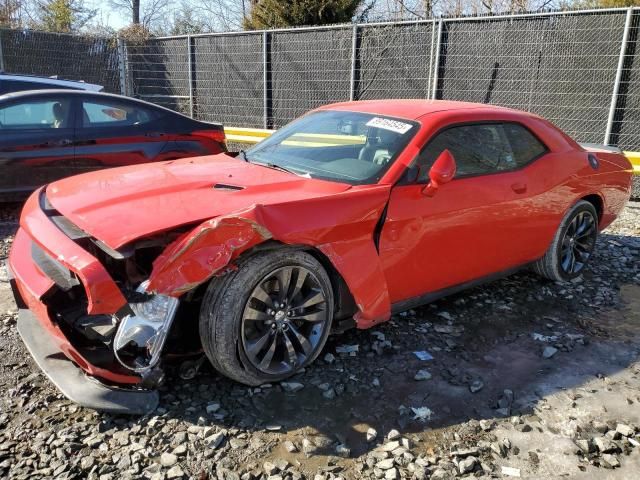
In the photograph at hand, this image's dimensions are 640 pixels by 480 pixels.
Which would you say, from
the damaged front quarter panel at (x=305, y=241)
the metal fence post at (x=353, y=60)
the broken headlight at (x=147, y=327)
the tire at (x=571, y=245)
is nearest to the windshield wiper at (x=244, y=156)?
the damaged front quarter panel at (x=305, y=241)

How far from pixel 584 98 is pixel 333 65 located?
4.38m

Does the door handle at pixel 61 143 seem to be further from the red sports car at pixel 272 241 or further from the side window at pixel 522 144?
the side window at pixel 522 144

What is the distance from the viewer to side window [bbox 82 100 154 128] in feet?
20.4

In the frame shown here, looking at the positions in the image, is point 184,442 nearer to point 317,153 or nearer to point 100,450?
point 100,450

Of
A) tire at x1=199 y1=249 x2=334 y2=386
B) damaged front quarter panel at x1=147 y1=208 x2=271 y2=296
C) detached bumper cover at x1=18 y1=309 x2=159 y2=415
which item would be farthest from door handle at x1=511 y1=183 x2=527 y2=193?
detached bumper cover at x1=18 y1=309 x2=159 y2=415

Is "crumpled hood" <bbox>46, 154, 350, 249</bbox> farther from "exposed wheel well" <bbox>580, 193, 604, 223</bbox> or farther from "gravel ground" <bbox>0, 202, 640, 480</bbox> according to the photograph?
"exposed wheel well" <bbox>580, 193, 604, 223</bbox>

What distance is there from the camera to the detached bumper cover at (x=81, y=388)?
8.75ft

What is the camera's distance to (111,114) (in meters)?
6.39

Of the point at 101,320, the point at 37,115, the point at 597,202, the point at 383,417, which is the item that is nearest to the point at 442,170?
the point at 383,417

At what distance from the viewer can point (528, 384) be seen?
131 inches

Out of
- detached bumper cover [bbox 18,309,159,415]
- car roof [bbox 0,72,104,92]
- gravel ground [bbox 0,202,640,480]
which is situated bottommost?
gravel ground [bbox 0,202,640,480]

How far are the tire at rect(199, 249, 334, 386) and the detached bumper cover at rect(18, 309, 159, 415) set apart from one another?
0.41 m

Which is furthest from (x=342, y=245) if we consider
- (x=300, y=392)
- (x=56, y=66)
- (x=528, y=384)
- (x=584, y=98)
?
(x=56, y=66)

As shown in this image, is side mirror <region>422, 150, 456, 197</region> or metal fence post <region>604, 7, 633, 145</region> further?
metal fence post <region>604, 7, 633, 145</region>
